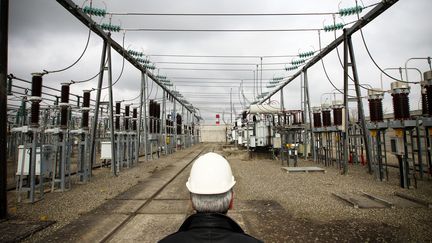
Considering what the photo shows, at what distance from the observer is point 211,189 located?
5.14 feet

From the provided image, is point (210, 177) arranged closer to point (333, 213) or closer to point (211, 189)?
point (211, 189)

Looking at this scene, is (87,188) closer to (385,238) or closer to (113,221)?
(113,221)

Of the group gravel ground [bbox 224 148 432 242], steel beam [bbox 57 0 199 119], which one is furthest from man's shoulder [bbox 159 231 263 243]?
steel beam [bbox 57 0 199 119]

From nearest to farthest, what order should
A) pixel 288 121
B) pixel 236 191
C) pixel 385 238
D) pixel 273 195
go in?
pixel 385 238
pixel 273 195
pixel 236 191
pixel 288 121

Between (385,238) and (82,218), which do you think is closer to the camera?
(385,238)

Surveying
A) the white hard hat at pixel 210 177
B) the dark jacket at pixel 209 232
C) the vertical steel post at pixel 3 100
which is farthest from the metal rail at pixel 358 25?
the vertical steel post at pixel 3 100

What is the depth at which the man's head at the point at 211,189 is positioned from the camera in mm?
1566

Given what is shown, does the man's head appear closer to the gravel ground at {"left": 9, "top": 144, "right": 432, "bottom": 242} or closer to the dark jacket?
the dark jacket

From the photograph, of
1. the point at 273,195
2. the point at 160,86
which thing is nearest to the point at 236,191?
the point at 273,195

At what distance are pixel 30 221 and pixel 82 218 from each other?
2.85 ft

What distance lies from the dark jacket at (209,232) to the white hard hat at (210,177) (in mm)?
226

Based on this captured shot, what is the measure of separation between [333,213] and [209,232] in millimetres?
4601

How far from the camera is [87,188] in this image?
761 cm

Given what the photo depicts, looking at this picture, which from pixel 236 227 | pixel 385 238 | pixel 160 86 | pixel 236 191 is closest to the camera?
pixel 236 227
